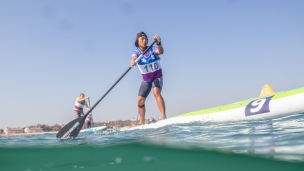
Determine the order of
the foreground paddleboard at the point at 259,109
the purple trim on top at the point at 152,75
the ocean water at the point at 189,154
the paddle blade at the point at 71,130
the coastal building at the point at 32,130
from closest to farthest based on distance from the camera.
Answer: the ocean water at the point at 189,154 < the foreground paddleboard at the point at 259,109 < the paddle blade at the point at 71,130 < the purple trim on top at the point at 152,75 < the coastal building at the point at 32,130

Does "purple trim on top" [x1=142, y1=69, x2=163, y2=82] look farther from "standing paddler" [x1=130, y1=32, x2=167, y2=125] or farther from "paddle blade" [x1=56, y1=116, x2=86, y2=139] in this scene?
"paddle blade" [x1=56, y1=116, x2=86, y2=139]

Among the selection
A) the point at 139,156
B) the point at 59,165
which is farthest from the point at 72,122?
the point at 139,156

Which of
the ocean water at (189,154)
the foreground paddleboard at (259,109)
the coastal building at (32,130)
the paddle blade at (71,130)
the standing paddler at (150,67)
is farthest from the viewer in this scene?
the coastal building at (32,130)

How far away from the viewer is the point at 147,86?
642 cm

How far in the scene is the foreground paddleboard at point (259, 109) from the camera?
397 centimetres

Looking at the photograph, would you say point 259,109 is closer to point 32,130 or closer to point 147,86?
point 147,86

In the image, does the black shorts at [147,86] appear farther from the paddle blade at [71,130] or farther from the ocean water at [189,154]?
the ocean water at [189,154]

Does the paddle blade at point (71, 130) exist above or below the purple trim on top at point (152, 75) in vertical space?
below

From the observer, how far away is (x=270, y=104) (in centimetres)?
419

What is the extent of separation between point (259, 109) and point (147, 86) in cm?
288

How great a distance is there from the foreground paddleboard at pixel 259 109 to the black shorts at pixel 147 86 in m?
1.19

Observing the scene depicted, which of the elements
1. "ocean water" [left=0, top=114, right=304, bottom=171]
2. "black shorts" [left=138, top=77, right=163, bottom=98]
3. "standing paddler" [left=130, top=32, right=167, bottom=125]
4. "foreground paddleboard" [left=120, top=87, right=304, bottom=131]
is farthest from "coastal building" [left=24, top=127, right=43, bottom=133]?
"ocean water" [left=0, top=114, right=304, bottom=171]

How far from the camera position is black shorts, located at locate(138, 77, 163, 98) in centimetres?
622

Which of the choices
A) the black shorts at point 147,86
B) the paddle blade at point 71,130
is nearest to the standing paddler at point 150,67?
the black shorts at point 147,86
